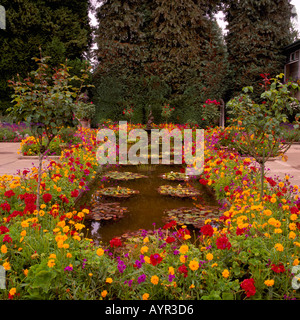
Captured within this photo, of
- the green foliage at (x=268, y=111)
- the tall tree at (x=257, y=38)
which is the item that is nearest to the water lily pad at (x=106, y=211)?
the green foliage at (x=268, y=111)

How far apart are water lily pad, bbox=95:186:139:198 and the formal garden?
43 millimetres

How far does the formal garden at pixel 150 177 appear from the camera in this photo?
2.29 meters

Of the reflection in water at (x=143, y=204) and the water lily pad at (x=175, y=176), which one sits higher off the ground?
the water lily pad at (x=175, y=176)

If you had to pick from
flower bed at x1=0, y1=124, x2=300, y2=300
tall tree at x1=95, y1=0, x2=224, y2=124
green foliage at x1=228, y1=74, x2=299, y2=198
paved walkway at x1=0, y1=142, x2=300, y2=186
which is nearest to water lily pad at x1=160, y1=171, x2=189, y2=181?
paved walkway at x1=0, y1=142, x2=300, y2=186

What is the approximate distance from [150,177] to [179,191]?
1650mm

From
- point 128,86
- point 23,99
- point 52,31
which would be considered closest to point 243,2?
point 128,86

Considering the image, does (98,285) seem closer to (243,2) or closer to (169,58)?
(169,58)

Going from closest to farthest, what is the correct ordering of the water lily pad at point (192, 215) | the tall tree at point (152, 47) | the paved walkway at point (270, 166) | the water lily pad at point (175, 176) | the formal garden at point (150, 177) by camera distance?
the formal garden at point (150, 177) → the water lily pad at point (192, 215) → the paved walkway at point (270, 166) → the water lily pad at point (175, 176) → the tall tree at point (152, 47)

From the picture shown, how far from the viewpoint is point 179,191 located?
20.4 ft

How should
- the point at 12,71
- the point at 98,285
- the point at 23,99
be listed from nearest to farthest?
the point at 98,285 → the point at 23,99 → the point at 12,71

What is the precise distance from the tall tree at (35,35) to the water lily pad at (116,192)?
1423cm

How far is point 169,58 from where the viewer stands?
2008 cm

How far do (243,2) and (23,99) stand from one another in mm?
19954

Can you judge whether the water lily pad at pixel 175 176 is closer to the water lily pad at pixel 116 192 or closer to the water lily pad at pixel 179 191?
the water lily pad at pixel 179 191
